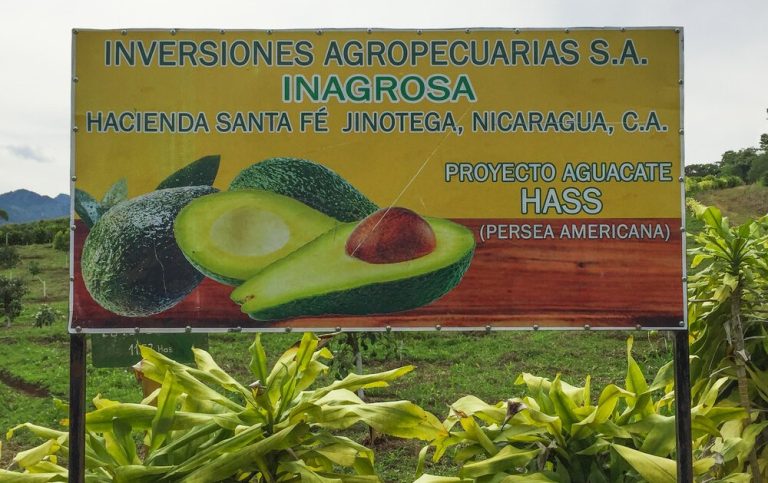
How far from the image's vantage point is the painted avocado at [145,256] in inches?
125

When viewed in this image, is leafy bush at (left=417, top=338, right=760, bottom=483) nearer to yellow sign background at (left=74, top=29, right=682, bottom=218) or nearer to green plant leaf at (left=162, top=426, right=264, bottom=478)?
green plant leaf at (left=162, top=426, right=264, bottom=478)

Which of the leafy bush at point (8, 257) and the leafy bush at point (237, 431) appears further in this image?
the leafy bush at point (8, 257)

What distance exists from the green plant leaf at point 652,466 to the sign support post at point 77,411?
2.18 meters

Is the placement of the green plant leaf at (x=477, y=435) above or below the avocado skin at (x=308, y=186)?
below

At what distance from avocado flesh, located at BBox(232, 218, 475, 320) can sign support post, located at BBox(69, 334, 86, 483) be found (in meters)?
0.68

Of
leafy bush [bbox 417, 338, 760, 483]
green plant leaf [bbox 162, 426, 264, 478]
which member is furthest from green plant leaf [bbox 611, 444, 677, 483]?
green plant leaf [bbox 162, 426, 264, 478]

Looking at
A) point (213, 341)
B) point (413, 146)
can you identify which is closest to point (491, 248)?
point (413, 146)

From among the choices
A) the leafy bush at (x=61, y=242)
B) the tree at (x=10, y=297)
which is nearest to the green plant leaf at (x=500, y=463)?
the tree at (x=10, y=297)

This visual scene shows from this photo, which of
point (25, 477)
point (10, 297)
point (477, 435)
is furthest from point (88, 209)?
point (10, 297)

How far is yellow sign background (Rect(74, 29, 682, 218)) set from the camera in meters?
3.18

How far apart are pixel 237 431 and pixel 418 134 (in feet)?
4.70

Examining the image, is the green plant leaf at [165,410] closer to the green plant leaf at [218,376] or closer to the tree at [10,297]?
the green plant leaf at [218,376]

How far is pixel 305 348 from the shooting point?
3596 millimetres

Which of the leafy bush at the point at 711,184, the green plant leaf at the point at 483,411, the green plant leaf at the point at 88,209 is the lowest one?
the green plant leaf at the point at 483,411
